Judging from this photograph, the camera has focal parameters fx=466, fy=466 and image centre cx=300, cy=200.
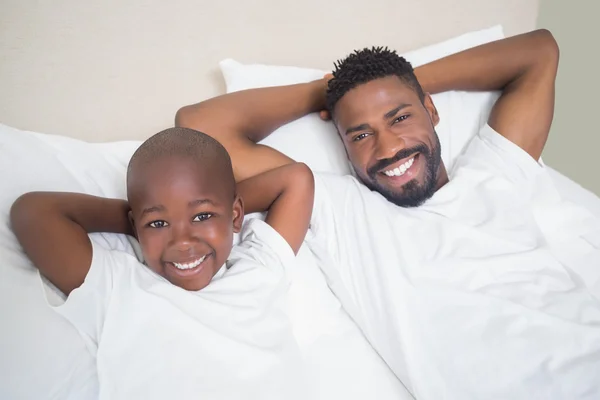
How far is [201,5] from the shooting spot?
1226 millimetres

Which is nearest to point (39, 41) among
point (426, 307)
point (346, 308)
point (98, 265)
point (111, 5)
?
point (111, 5)

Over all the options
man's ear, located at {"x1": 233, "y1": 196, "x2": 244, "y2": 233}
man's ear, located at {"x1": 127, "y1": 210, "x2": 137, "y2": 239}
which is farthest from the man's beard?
man's ear, located at {"x1": 127, "y1": 210, "x2": 137, "y2": 239}

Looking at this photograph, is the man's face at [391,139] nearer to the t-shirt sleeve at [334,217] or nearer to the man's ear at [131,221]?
the t-shirt sleeve at [334,217]

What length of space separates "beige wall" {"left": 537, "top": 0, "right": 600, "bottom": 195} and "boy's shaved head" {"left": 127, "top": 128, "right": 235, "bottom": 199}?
1392 millimetres

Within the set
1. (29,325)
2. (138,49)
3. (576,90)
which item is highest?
(138,49)

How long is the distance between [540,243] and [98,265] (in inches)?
35.9

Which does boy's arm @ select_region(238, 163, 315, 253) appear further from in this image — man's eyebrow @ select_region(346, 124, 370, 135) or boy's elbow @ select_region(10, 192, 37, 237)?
boy's elbow @ select_region(10, 192, 37, 237)

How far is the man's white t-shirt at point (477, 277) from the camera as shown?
85 centimetres

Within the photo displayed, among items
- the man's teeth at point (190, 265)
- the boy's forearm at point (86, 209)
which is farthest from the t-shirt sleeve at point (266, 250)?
the boy's forearm at point (86, 209)

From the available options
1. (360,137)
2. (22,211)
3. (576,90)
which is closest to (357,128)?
(360,137)

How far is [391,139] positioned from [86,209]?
0.64 metres

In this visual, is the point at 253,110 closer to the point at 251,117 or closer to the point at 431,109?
the point at 251,117

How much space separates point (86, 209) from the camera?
34.3 inches

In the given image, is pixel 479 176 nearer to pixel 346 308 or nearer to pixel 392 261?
pixel 392 261
